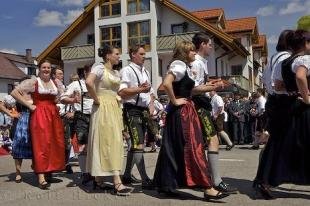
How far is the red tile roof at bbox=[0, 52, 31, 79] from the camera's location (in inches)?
2418

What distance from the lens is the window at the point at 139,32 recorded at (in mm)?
38031

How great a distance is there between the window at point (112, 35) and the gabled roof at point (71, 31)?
2.10 meters

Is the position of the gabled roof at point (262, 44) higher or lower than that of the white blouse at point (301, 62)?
higher

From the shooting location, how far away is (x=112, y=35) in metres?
39.7

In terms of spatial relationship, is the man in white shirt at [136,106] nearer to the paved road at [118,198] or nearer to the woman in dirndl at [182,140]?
the paved road at [118,198]

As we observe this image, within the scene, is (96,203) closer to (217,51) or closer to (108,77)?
(108,77)

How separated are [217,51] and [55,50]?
532 inches

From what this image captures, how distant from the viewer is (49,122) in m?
7.09

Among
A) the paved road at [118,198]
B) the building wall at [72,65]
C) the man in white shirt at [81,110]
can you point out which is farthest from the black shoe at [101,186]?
the building wall at [72,65]

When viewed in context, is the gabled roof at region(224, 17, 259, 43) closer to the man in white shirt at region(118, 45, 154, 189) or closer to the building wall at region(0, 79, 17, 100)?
the building wall at region(0, 79, 17, 100)

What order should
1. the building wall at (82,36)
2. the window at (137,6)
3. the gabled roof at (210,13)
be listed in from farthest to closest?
the building wall at (82,36) < the gabled roof at (210,13) < the window at (137,6)

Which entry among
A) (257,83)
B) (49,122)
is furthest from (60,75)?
(257,83)

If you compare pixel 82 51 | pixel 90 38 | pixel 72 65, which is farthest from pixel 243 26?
pixel 72 65

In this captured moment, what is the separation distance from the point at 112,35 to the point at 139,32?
236cm
